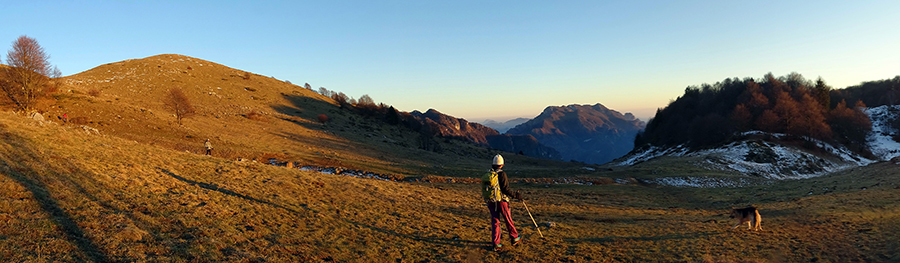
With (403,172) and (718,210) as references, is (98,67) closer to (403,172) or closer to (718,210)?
(403,172)

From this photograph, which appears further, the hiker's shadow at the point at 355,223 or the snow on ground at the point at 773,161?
the snow on ground at the point at 773,161

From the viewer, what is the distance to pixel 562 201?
2009 cm

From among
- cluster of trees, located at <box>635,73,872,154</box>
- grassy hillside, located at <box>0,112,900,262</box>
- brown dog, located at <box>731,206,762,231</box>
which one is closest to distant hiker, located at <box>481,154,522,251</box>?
grassy hillside, located at <box>0,112,900,262</box>

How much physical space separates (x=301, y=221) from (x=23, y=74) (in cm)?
4491

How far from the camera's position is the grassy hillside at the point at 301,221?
7.36 metres

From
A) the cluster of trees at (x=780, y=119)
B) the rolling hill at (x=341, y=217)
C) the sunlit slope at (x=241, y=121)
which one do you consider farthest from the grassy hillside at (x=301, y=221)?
the cluster of trees at (x=780, y=119)

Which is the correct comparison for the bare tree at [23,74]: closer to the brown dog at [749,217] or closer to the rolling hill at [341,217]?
the rolling hill at [341,217]

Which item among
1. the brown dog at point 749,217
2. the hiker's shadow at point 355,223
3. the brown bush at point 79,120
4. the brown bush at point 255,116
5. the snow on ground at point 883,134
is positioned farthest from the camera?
the snow on ground at point 883,134

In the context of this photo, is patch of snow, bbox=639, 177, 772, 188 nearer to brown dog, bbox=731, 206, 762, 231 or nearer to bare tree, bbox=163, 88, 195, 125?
brown dog, bbox=731, 206, 762, 231

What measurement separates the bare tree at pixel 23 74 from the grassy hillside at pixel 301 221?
2710 cm

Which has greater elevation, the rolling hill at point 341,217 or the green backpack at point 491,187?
the green backpack at point 491,187

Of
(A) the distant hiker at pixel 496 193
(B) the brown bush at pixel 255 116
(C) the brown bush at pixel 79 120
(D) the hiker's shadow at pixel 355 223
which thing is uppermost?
(B) the brown bush at pixel 255 116

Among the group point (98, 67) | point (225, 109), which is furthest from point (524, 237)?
point (98, 67)

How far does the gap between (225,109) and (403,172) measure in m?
44.2
